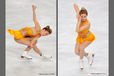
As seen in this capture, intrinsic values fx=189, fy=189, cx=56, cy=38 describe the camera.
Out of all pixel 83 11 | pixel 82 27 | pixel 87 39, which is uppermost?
pixel 83 11

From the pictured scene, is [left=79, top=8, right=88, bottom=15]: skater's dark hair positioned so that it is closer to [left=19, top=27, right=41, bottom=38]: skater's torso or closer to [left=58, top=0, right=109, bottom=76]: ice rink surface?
[left=58, top=0, right=109, bottom=76]: ice rink surface

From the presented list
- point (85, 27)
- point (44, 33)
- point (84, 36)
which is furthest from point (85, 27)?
A: point (44, 33)

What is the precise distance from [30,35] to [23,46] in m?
0.15

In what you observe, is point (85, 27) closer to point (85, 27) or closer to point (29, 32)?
point (85, 27)

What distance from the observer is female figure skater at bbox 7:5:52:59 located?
2186 mm

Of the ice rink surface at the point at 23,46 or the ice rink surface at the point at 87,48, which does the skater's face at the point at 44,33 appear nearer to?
the ice rink surface at the point at 23,46

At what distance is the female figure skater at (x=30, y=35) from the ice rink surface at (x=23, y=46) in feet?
0.12

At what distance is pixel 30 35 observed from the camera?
7.22 ft

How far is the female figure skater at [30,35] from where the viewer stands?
2186 millimetres

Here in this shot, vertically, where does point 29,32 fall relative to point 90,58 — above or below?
above

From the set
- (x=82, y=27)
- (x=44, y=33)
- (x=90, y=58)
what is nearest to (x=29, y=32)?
(x=44, y=33)

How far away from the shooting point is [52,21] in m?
2.22

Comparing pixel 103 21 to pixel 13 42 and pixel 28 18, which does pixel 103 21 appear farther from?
pixel 13 42

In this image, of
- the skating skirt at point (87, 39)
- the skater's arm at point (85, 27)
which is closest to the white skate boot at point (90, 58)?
the skating skirt at point (87, 39)
